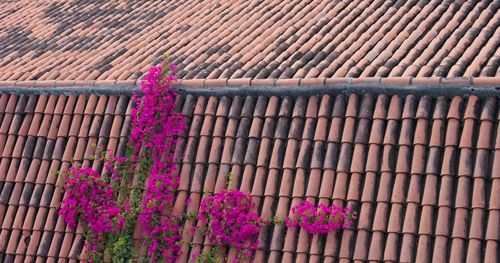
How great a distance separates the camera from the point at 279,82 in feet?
28.0

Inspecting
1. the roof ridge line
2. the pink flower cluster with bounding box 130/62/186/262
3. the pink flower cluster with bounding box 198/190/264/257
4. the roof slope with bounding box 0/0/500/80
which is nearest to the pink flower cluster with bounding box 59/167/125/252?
the pink flower cluster with bounding box 130/62/186/262

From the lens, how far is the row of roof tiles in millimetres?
7703

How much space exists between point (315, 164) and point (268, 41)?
2794 mm

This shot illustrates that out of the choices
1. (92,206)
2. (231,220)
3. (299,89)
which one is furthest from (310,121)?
(92,206)

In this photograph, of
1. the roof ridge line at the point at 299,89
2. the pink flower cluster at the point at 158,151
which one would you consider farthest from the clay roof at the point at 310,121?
the pink flower cluster at the point at 158,151

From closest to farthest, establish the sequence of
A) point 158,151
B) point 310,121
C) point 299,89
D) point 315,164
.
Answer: point 315,164 → point 310,121 → point 299,89 → point 158,151

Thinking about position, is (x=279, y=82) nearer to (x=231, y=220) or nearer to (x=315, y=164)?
(x=315, y=164)

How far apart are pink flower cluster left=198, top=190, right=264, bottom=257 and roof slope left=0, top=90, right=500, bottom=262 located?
0.50ft

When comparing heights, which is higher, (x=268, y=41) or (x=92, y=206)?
(x=268, y=41)

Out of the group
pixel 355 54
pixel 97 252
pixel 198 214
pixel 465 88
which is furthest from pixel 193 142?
pixel 465 88

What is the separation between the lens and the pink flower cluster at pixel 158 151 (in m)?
8.06

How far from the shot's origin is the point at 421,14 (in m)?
10.0

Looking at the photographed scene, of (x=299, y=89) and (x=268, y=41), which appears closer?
(x=299, y=89)

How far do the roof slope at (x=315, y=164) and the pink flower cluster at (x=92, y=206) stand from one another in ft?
0.69
